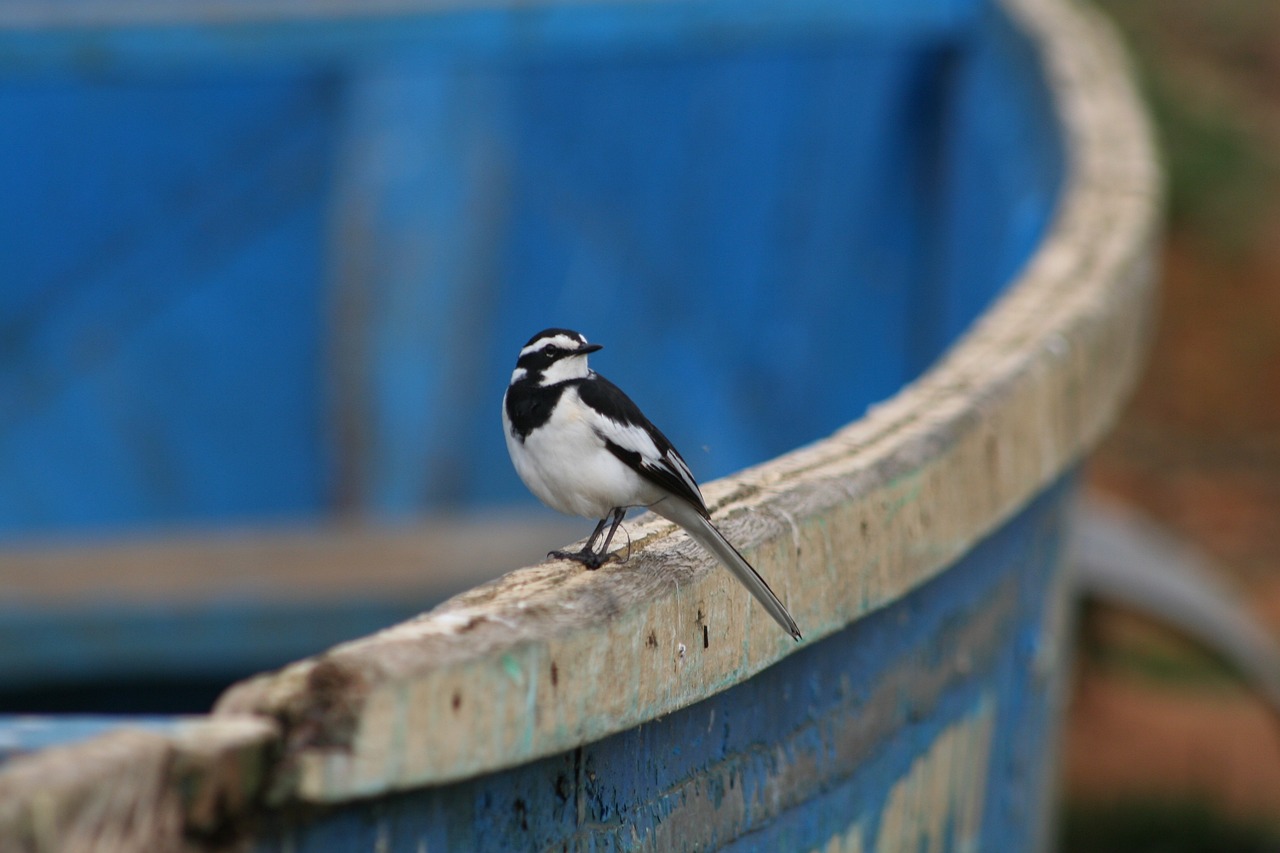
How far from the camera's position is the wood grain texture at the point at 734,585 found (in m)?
1.49

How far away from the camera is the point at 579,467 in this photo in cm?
236

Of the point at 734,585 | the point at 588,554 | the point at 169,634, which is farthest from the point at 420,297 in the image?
the point at 734,585

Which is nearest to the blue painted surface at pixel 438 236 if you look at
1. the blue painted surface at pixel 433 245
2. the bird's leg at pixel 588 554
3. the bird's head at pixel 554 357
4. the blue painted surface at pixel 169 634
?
the blue painted surface at pixel 433 245

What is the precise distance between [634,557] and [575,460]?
274 mm

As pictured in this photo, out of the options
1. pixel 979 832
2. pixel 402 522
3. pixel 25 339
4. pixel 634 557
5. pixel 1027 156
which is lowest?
pixel 979 832

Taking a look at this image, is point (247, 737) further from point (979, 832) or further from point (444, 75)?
point (444, 75)

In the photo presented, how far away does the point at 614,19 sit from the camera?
6.89 meters

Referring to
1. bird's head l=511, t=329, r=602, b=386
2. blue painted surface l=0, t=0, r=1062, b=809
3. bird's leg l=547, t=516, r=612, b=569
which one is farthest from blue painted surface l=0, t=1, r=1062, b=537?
bird's leg l=547, t=516, r=612, b=569

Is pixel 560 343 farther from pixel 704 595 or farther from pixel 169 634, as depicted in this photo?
pixel 169 634

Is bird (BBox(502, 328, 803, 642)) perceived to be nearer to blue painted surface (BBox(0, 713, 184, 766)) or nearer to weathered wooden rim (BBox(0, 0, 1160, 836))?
weathered wooden rim (BBox(0, 0, 1160, 836))

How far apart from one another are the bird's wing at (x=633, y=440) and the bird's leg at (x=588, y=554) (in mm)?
108

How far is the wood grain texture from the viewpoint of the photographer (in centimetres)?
149

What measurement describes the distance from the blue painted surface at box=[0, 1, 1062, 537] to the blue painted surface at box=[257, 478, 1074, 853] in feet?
10.7

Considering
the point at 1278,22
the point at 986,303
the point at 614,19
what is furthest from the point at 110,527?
the point at 1278,22
